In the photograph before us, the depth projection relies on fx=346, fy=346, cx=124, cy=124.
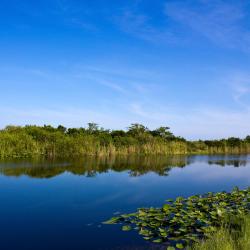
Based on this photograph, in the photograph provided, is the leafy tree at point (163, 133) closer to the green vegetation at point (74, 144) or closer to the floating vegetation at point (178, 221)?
the green vegetation at point (74, 144)

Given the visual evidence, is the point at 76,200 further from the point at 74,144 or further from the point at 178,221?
the point at 74,144

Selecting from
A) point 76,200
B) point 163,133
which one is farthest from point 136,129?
point 76,200

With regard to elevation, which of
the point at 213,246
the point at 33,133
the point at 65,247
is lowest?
the point at 65,247

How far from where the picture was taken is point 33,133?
32.4 meters

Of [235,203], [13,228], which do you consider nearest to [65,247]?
[13,228]

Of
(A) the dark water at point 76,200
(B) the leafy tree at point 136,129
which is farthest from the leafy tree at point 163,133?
(A) the dark water at point 76,200

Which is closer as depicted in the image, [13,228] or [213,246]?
[213,246]

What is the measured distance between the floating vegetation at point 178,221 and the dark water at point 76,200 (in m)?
0.41

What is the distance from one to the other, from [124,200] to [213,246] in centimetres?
641

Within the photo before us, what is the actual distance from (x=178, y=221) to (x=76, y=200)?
14.5ft

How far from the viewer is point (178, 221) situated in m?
8.05

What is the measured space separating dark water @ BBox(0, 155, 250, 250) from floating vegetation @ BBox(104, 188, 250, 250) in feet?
1.34

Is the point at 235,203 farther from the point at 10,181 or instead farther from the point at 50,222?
the point at 10,181

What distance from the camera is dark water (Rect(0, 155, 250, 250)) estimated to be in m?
7.12
